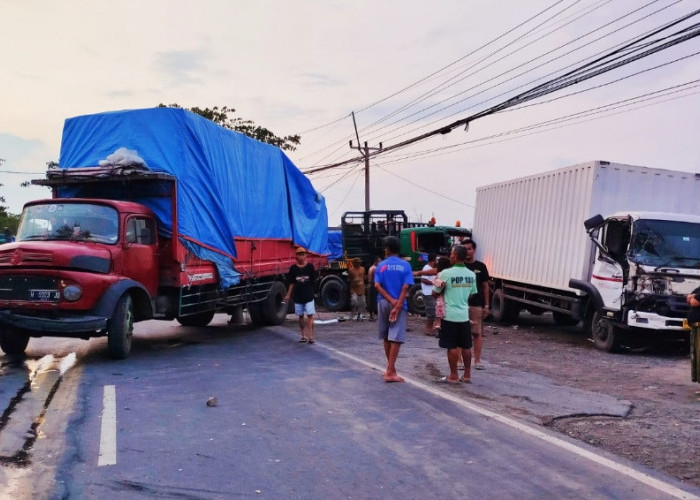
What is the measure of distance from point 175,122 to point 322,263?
783 centimetres

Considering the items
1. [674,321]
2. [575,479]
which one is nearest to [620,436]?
[575,479]

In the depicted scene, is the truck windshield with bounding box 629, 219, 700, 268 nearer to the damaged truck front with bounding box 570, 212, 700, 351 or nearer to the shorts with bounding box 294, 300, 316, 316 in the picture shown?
the damaged truck front with bounding box 570, 212, 700, 351

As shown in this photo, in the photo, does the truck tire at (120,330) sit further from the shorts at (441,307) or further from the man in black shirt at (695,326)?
the man in black shirt at (695,326)

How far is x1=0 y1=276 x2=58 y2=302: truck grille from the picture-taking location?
8.83m

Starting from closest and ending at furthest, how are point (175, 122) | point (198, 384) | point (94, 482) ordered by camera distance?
1. point (94, 482)
2. point (198, 384)
3. point (175, 122)

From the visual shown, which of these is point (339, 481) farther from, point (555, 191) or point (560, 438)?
point (555, 191)

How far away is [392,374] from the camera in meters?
7.88

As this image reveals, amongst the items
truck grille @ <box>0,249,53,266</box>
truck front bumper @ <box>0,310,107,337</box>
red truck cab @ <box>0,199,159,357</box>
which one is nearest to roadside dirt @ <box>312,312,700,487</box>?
red truck cab @ <box>0,199,159,357</box>

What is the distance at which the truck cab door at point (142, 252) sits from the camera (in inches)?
385

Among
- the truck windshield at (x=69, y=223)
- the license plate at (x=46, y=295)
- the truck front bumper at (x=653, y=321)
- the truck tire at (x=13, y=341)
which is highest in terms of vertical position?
the truck windshield at (x=69, y=223)

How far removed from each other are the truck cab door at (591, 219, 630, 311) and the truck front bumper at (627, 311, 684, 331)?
15.1 inches

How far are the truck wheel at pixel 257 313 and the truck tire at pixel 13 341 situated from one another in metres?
4.98

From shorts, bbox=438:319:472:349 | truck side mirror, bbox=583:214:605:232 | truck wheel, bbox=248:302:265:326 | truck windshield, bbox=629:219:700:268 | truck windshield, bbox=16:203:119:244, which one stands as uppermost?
truck side mirror, bbox=583:214:605:232

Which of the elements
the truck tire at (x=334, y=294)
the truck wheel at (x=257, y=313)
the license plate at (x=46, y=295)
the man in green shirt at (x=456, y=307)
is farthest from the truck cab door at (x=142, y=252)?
the truck tire at (x=334, y=294)
